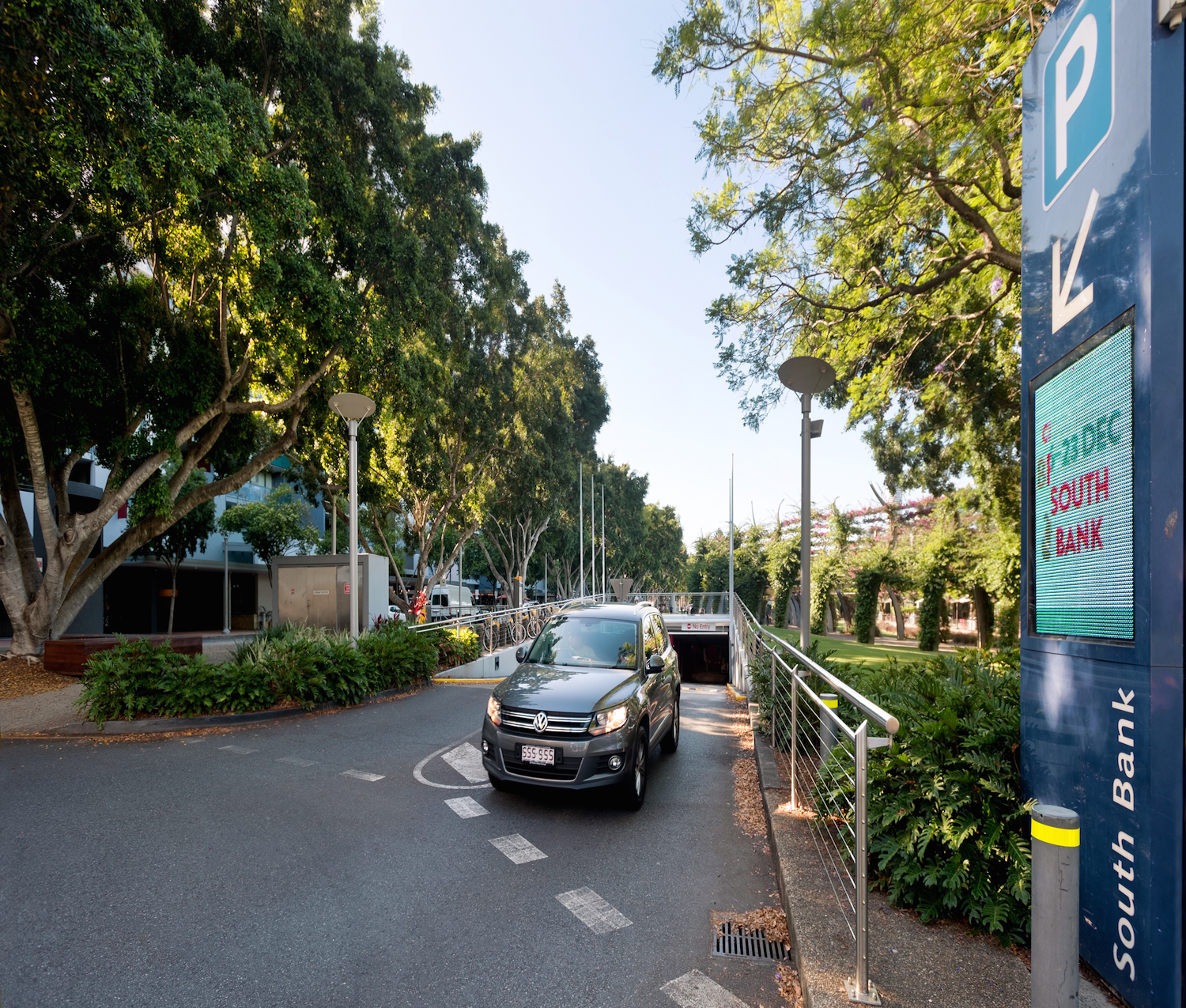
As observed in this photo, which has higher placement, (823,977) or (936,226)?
(936,226)

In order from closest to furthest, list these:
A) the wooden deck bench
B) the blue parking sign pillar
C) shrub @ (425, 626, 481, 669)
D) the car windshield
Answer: the blue parking sign pillar
the car windshield
the wooden deck bench
shrub @ (425, 626, 481, 669)

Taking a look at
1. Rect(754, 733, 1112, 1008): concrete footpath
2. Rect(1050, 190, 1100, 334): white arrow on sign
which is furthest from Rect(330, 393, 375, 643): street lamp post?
Rect(1050, 190, 1100, 334): white arrow on sign

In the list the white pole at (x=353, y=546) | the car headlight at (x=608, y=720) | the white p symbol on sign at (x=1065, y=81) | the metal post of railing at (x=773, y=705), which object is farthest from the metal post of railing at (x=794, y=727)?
the white pole at (x=353, y=546)

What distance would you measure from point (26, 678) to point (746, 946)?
1501 centimetres

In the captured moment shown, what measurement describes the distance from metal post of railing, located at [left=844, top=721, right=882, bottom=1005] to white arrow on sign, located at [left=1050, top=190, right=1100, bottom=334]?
2381 mm

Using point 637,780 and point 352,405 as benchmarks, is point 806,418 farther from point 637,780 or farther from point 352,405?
point 352,405

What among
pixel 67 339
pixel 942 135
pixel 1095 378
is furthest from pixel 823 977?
pixel 67 339

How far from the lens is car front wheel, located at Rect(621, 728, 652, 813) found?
19.1 ft

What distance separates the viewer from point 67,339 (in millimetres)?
12766

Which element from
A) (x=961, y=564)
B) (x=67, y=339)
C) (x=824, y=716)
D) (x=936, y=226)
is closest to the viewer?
(x=824, y=716)

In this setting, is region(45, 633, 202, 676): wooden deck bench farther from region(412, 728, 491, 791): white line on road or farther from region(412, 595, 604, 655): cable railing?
region(412, 728, 491, 791): white line on road

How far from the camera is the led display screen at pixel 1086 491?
2902 mm

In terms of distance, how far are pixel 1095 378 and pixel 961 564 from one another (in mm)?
22211

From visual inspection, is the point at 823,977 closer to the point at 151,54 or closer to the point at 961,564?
the point at 151,54
